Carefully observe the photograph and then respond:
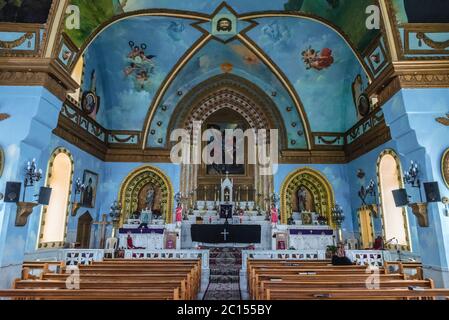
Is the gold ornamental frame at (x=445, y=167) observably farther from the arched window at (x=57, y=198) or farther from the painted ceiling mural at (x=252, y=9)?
the arched window at (x=57, y=198)

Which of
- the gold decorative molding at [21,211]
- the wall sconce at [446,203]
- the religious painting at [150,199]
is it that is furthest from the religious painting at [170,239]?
the wall sconce at [446,203]

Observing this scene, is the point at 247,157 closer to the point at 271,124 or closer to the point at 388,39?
the point at 271,124

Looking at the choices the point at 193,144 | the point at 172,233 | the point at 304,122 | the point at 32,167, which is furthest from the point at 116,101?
the point at 304,122

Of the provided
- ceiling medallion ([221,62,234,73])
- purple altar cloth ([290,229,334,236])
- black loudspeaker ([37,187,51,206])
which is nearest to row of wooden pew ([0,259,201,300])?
black loudspeaker ([37,187,51,206])

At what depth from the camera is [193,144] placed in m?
17.6

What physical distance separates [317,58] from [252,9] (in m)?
4.46

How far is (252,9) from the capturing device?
42.4ft

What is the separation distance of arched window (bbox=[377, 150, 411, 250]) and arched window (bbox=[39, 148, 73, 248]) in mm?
13392

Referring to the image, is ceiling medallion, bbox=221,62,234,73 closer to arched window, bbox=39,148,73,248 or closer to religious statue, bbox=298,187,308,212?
religious statue, bbox=298,187,308,212

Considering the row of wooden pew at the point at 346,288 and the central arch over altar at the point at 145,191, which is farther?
the central arch over altar at the point at 145,191

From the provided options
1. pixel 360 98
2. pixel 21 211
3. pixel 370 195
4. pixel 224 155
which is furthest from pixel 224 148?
pixel 21 211

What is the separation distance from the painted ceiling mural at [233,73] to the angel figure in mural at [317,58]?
2.03 m

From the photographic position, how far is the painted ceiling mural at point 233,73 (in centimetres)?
1655

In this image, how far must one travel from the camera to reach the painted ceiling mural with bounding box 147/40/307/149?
16.5 meters
